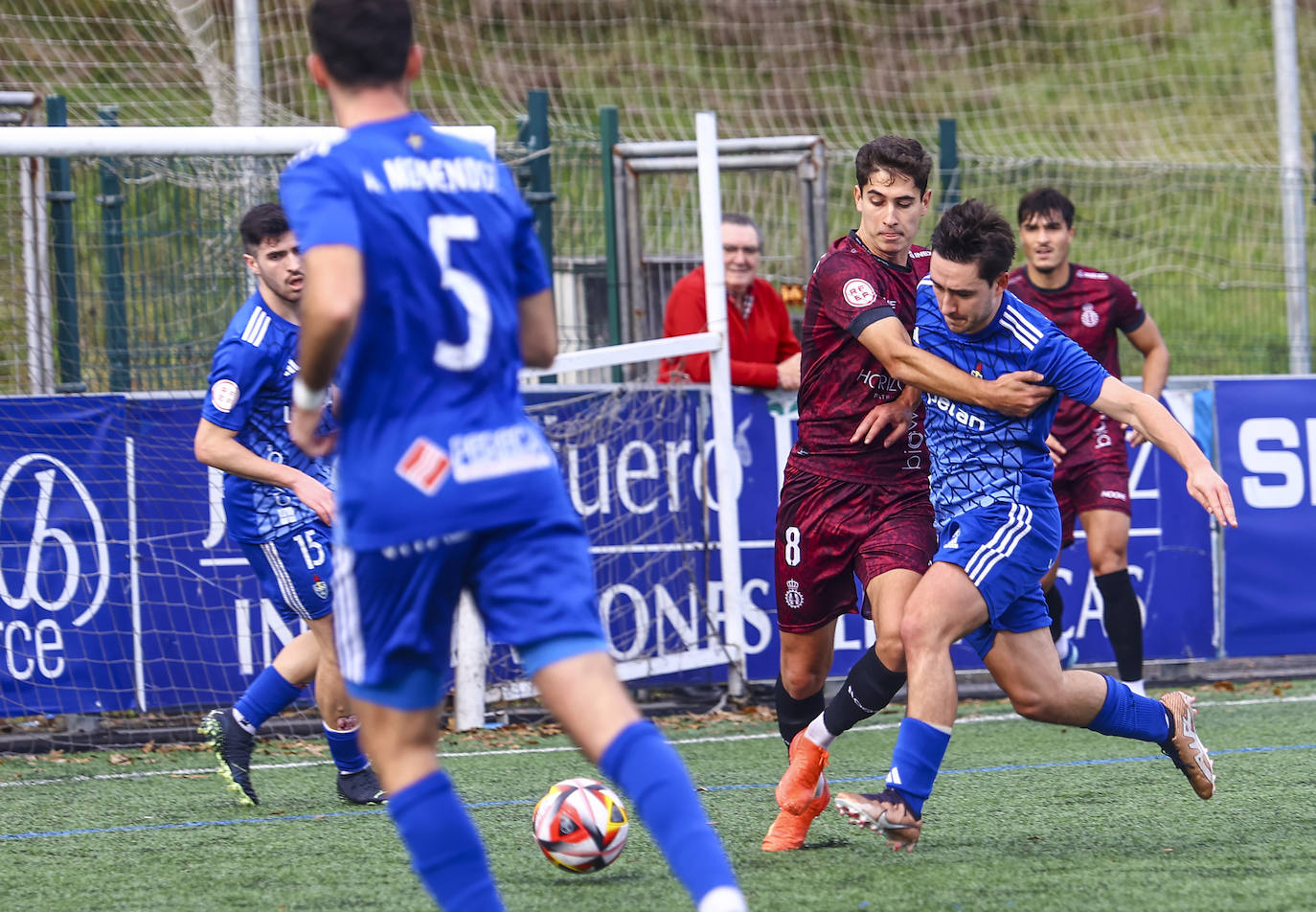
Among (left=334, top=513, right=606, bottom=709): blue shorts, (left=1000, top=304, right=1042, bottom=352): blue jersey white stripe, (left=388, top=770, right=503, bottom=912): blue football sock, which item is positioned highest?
(left=1000, top=304, right=1042, bottom=352): blue jersey white stripe

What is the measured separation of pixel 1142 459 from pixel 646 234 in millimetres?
3173

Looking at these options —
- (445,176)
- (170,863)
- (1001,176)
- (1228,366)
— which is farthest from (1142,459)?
(445,176)

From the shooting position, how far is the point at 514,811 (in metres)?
5.06

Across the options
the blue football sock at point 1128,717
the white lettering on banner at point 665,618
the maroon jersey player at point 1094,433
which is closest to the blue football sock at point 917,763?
the blue football sock at point 1128,717

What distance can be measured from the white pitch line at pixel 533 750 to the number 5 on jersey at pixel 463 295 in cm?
383

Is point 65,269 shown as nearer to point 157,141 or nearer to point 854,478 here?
point 157,141

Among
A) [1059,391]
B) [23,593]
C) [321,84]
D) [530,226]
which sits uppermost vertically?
[321,84]

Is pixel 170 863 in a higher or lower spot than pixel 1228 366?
lower

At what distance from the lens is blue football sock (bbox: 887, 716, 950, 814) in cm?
385

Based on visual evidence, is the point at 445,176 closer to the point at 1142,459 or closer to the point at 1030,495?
the point at 1030,495

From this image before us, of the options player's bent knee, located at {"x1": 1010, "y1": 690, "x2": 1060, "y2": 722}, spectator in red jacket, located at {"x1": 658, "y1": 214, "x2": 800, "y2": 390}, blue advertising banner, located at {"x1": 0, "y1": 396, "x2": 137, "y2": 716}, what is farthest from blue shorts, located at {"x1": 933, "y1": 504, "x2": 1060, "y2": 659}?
blue advertising banner, located at {"x1": 0, "y1": 396, "x2": 137, "y2": 716}

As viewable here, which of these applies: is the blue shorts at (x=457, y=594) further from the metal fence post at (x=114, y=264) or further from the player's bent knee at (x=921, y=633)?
the metal fence post at (x=114, y=264)

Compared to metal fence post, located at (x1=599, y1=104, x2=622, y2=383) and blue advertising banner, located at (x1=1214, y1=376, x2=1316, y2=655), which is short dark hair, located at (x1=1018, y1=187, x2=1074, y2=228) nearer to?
blue advertising banner, located at (x1=1214, y1=376, x2=1316, y2=655)

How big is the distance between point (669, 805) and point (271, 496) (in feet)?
9.77
